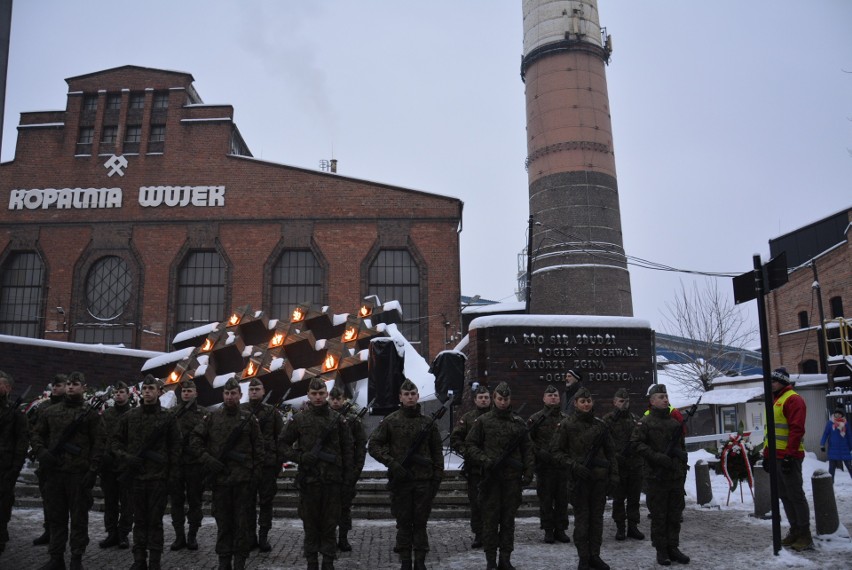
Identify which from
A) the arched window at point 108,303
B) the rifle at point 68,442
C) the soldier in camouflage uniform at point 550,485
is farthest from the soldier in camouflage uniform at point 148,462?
the arched window at point 108,303

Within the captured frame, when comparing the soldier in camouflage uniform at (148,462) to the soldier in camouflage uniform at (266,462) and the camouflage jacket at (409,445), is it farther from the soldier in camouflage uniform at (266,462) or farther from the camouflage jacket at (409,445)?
the camouflage jacket at (409,445)

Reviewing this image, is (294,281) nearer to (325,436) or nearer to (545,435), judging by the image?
(545,435)

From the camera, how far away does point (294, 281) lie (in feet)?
95.2

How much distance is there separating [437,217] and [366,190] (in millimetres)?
3100

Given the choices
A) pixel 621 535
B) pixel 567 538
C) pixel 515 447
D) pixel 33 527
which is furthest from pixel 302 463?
pixel 33 527

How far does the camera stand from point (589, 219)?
35.1 m

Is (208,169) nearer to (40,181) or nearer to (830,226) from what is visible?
(40,181)

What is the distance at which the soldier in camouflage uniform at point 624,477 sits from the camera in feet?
30.1

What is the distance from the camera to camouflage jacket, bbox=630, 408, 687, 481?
7.86 m

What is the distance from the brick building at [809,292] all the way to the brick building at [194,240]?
1724 centimetres

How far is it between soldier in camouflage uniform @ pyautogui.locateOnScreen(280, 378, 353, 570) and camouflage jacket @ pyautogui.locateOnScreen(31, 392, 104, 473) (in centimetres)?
203

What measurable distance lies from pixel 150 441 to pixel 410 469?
2.75 m

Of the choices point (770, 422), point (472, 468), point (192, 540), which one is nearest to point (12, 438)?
point (192, 540)

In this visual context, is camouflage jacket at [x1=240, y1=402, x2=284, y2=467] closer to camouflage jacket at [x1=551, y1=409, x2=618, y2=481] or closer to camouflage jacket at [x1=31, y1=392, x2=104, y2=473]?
camouflage jacket at [x1=31, y1=392, x2=104, y2=473]
